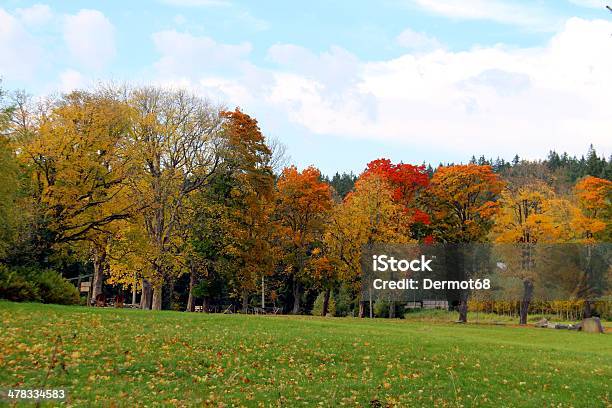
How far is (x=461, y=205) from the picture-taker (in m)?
51.9

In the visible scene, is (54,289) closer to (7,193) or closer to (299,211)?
(7,193)

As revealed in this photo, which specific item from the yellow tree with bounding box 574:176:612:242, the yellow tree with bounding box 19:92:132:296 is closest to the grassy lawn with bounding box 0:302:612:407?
the yellow tree with bounding box 19:92:132:296

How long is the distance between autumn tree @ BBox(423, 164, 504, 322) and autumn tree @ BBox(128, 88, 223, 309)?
2234 cm

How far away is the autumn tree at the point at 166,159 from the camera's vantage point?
3775cm

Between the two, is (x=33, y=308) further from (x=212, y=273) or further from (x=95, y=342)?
(x=212, y=273)

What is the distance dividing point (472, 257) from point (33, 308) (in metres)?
38.8

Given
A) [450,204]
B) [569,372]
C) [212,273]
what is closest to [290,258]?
[212,273]

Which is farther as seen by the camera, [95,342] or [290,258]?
[290,258]

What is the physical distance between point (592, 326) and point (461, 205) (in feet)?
50.3

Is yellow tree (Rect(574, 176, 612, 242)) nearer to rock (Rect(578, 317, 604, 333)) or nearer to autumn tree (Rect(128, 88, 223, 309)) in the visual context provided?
rock (Rect(578, 317, 604, 333))

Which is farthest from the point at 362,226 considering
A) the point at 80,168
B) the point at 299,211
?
the point at 80,168

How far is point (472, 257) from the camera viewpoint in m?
50.6

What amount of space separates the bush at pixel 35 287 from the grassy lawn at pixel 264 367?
2606 millimetres

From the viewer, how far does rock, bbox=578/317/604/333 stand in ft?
140
